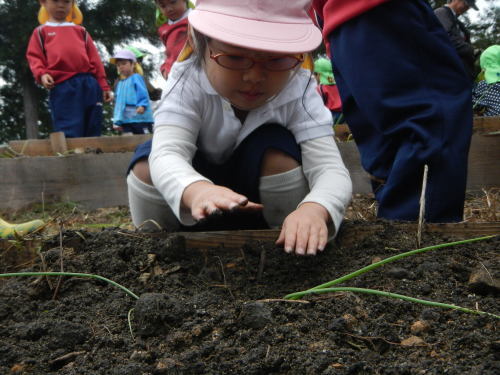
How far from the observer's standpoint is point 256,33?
1643mm

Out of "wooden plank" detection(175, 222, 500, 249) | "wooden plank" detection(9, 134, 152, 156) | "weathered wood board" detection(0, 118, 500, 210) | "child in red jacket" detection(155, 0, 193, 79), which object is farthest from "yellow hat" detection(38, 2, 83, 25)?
"wooden plank" detection(175, 222, 500, 249)

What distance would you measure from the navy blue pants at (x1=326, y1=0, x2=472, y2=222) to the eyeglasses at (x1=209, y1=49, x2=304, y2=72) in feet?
1.36

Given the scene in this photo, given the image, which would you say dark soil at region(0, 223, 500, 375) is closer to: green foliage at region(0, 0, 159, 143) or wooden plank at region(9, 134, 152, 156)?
wooden plank at region(9, 134, 152, 156)

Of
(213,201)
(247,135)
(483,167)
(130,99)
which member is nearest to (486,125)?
(483,167)

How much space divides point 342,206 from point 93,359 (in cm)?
96

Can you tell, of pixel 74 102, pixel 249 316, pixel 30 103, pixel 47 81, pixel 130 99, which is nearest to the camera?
pixel 249 316

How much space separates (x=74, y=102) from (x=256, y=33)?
486 centimetres

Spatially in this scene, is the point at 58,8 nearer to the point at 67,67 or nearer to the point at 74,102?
the point at 67,67

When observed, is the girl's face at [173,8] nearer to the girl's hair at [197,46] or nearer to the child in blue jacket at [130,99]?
the child in blue jacket at [130,99]

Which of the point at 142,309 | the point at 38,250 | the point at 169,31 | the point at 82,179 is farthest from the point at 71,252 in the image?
the point at 169,31

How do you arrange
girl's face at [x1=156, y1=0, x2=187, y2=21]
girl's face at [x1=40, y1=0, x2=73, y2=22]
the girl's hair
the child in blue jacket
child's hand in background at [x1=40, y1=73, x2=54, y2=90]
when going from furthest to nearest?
the child in blue jacket, child's hand in background at [x1=40, y1=73, x2=54, y2=90], girl's face at [x1=40, y1=0, x2=73, y2=22], girl's face at [x1=156, y1=0, x2=187, y2=21], the girl's hair

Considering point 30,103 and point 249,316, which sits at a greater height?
point 249,316

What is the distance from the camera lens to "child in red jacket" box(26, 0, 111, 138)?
581 cm

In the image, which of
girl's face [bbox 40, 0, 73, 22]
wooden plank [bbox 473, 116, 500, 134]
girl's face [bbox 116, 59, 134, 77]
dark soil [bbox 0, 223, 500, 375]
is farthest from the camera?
girl's face [bbox 116, 59, 134, 77]
